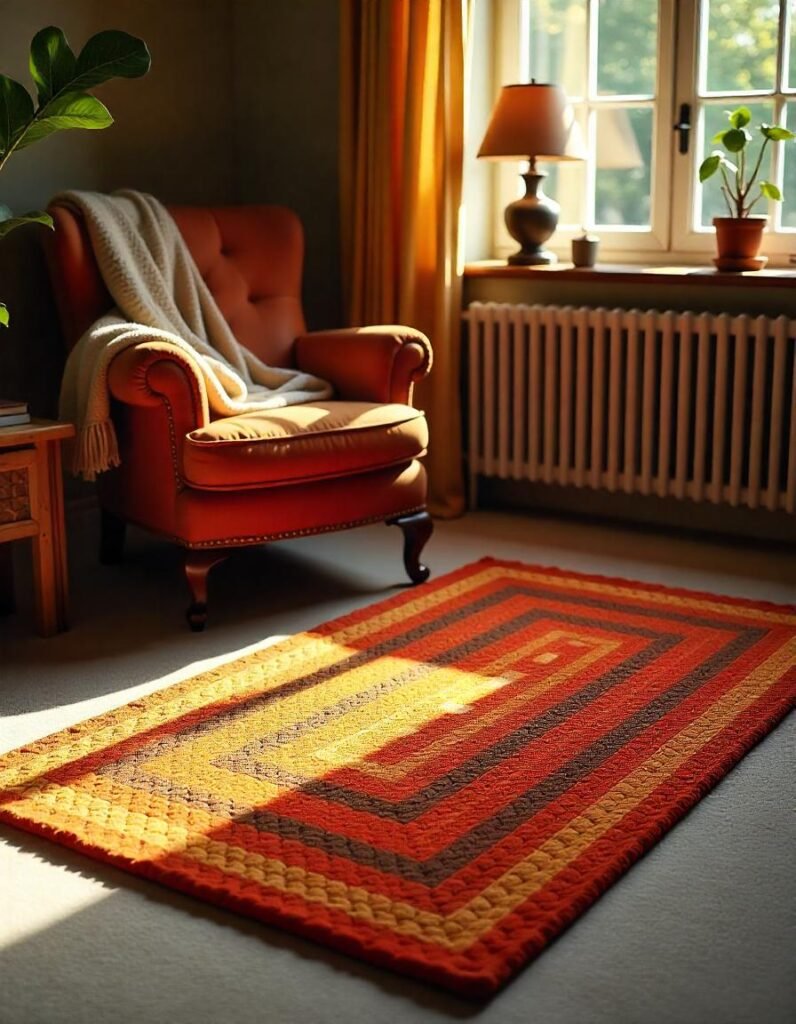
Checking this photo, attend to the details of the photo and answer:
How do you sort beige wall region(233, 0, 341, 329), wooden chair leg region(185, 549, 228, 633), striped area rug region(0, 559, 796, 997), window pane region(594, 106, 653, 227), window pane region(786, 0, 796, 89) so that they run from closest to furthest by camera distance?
striped area rug region(0, 559, 796, 997) < wooden chair leg region(185, 549, 228, 633) < window pane region(786, 0, 796, 89) < window pane region(594, 106, 653, 227) < beige wall region(233, 0, 341, 329)

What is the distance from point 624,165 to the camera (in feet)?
12.8

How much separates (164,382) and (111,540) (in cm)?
76

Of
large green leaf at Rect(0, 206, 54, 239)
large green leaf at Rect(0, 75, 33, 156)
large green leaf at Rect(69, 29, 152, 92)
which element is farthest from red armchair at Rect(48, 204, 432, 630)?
large green leaf at Rect(69, 29, 152, 92)

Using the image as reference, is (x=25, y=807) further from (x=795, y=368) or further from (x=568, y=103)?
(x=568, y=103)

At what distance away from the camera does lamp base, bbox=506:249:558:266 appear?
152 inches

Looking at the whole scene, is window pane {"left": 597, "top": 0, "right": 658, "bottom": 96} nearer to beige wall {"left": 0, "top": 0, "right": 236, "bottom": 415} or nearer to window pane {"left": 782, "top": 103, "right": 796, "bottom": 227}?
window pane {"left": 782, "top": 103, "right": 796, "bottom": 227}

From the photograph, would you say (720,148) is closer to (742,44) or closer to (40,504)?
(742,44)

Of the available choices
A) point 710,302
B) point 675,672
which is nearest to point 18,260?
point 710,302

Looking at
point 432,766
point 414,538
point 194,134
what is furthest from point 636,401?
point 432,766

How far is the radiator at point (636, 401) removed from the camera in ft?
11.5

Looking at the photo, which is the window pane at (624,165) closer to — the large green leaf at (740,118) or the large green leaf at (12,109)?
the large green leaf at (740,118)

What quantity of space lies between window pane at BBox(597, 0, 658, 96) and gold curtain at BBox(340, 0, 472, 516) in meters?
0.42

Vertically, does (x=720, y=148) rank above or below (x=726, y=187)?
above

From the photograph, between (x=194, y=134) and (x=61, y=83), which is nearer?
(x=61, y=83)
